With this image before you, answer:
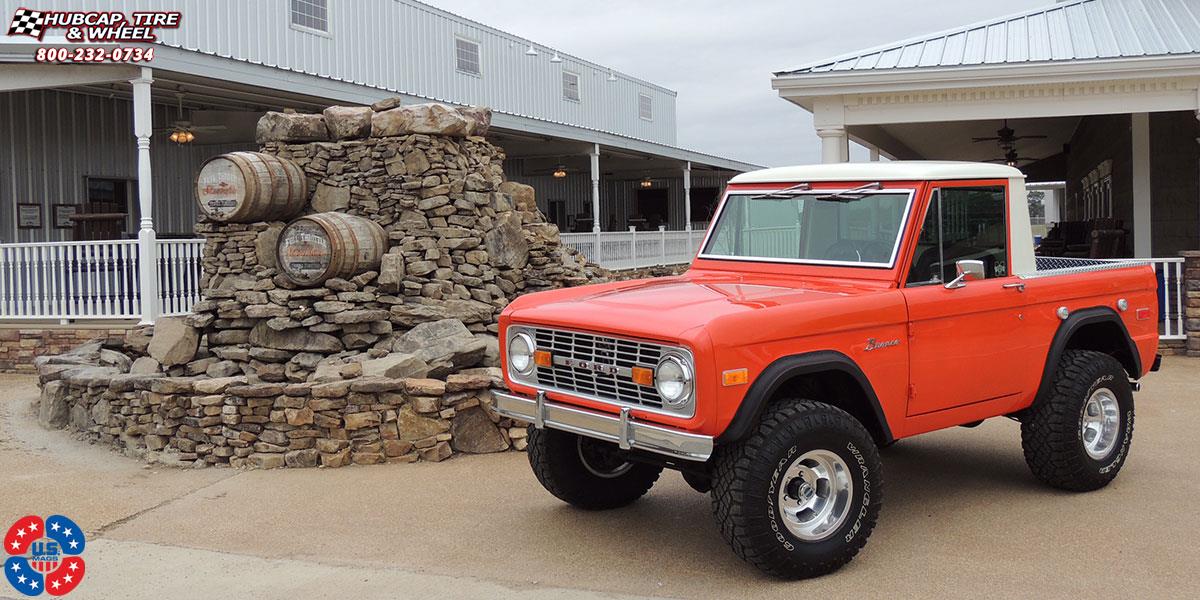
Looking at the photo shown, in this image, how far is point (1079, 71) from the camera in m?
11.4

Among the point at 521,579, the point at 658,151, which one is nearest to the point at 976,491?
the point at 521,579

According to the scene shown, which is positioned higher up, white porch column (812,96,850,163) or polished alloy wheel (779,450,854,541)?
white porch column (812,96,850,163)

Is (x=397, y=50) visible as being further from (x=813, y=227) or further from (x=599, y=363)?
(x=599, y=363)

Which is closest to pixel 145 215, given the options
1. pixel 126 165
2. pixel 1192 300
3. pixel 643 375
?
pixel 126 165

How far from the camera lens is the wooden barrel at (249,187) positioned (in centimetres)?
954

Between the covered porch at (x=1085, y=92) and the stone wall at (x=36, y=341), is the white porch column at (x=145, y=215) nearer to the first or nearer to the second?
the stone wall at (x=36, y=341)

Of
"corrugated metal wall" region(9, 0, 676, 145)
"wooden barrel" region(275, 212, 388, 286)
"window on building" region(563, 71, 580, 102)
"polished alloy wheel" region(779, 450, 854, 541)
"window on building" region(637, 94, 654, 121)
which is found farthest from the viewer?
"window on building" region(637, 94, 654, 121)

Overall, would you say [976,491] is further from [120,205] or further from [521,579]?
[120,205]

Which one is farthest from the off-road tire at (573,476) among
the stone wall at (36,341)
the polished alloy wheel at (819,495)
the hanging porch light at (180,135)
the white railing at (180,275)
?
the hanging porch light at (180,135)

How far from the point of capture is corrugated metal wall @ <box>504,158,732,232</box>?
1048 inches

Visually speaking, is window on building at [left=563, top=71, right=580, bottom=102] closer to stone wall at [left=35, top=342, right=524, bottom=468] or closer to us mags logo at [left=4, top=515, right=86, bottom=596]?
stone wall at [left=35, top=342, right=524, bottom=468]

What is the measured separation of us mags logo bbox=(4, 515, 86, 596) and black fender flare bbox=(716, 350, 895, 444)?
3247mm

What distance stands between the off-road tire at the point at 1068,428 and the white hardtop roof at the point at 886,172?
3.90 ft

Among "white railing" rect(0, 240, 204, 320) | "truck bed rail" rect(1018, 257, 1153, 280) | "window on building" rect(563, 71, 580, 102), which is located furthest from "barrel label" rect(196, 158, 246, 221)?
"window on building" rect(563, 71, 580, 102)
